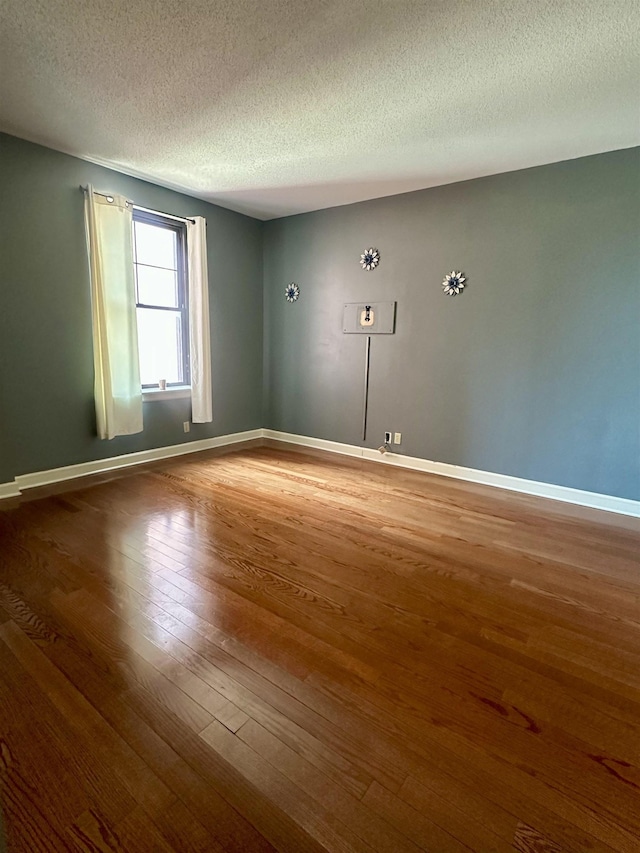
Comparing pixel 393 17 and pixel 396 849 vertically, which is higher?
pixel 393 17

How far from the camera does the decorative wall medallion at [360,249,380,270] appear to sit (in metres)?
4.02

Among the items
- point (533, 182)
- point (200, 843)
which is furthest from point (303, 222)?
point (200, 843)

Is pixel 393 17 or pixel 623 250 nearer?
pixel 393 17

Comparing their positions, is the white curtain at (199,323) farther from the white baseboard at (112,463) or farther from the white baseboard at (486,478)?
the white baseboard at (486,478)

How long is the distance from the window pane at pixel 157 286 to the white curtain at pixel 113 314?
35 centimetres

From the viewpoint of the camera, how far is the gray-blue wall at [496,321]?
2965 mm

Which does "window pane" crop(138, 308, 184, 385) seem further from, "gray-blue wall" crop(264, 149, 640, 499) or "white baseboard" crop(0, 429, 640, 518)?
"gray-blue wall" crop(264, 149, 640, 499)

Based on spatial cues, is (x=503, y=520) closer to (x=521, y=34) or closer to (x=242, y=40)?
(x=521, y=34)

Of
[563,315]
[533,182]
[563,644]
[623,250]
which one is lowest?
[563,644]

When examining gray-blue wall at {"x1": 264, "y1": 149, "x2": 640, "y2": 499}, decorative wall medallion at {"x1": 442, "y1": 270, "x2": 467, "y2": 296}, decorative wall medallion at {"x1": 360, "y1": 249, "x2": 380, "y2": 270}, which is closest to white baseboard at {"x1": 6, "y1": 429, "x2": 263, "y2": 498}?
gray-blue wall at {"x1": 264, "y1": 149, "x2": 640, "y2": 499}

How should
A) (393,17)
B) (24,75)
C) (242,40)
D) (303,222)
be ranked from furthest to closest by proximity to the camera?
(303,222), (24,75), (242,40), (393,17)

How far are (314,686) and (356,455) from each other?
3109 mm

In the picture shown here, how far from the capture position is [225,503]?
Answer: 2986mm

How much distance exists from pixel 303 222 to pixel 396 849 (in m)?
4.89
